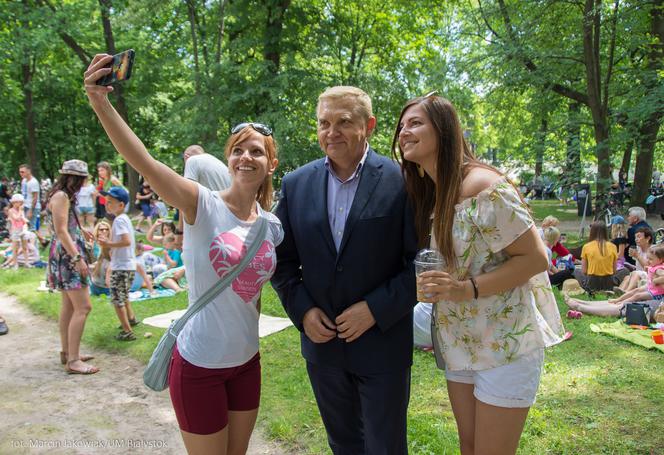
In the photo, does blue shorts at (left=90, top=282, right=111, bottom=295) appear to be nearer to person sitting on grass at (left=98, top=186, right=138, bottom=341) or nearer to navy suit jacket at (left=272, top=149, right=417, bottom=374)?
person sitting on grass at (left=98, top=186, right=138, bottom=341)

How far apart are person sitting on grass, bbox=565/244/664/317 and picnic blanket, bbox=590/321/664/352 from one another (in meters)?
0.45

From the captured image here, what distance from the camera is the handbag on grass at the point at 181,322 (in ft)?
7.00

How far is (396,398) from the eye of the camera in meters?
2.27

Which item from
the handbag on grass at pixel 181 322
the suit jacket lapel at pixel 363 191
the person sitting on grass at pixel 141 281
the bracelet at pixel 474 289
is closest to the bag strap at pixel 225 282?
the handbag on grass at pixel 181 322

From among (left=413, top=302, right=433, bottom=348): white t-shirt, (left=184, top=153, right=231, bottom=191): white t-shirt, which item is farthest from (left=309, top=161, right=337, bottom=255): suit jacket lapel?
(left=413, top=302, right=433, bottom=348): white t-shirt

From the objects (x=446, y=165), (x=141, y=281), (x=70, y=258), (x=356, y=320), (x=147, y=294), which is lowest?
(x=147, y=294)

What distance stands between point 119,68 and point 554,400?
388 cm

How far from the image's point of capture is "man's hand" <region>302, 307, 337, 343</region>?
2.26 meters

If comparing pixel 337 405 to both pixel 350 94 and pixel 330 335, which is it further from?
pixel 350 94

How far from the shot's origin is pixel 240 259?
2148 mm

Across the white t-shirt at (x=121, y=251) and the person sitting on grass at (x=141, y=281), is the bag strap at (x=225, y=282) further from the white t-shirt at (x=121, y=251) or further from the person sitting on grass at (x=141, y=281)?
the person sitting on grass at (x=141, y=281)

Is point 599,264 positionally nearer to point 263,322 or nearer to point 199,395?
point 263,322

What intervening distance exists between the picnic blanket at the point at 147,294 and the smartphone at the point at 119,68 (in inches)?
250

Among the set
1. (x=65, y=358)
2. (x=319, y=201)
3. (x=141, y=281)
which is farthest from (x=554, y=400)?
A: (x=141, y=281)
